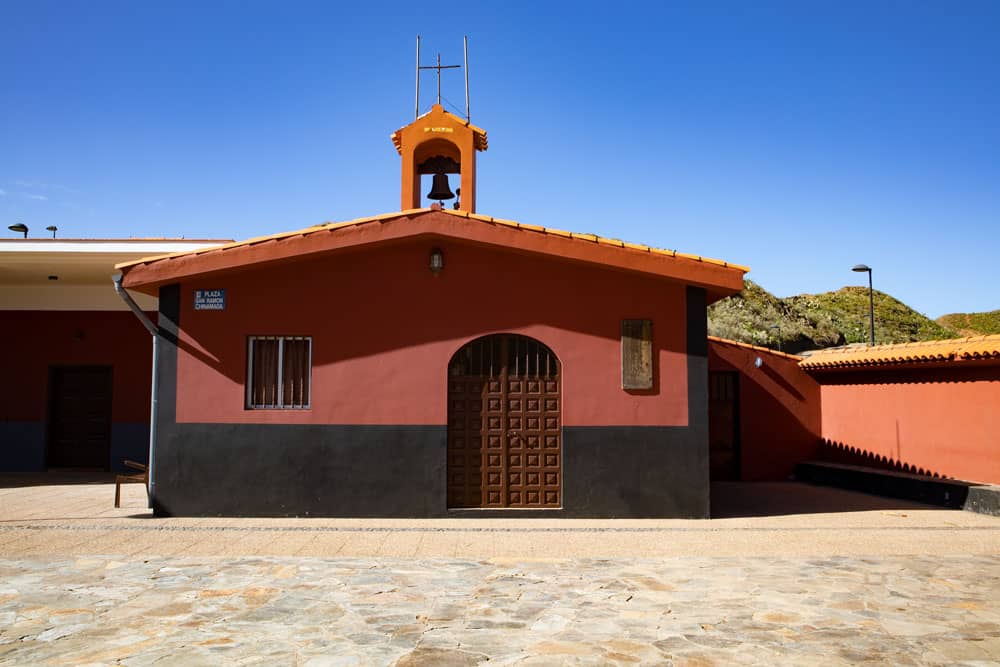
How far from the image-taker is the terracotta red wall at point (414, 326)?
1032 centimetres

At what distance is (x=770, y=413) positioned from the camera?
14.9 meters

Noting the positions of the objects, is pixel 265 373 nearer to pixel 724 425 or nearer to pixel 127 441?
pixel 127 441

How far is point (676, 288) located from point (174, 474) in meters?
6.89

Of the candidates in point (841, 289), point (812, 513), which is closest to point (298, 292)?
point (812, 513)

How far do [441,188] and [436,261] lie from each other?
280 centimetres

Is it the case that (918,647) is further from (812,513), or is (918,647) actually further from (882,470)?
(882,470)

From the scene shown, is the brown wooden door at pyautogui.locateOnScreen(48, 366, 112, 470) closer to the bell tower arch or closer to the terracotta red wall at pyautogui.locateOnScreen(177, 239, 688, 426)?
the terracotta red wall at pyautogui.locateOnScreen(177, 239, 688, 426)

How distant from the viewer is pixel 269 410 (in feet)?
33.9

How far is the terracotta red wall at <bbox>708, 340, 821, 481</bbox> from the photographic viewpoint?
48.6 ft

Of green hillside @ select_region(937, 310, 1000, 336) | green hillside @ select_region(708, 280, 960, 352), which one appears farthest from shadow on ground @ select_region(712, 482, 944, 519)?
green hillside @ select_region(937, 310, 1000, 336)

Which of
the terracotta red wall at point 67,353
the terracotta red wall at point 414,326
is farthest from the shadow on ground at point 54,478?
the terracotta red wall at point 414,326

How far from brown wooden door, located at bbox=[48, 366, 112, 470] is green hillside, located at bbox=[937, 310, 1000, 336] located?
43.5m

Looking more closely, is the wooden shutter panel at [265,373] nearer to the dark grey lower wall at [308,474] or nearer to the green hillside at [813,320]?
the dark grey lower wall at [308,474]

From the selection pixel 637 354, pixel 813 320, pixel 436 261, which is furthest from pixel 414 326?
pixel 813 320
